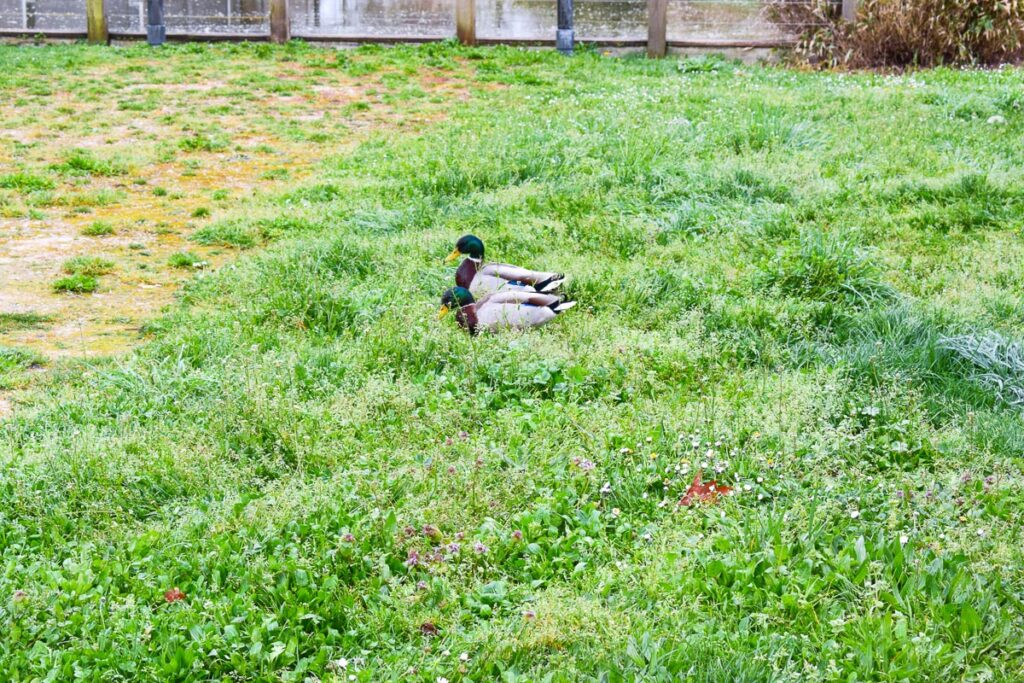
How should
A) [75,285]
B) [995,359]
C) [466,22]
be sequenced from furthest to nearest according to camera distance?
[466,22]
[75,285]
[995,359]

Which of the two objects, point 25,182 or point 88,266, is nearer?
point 88,266

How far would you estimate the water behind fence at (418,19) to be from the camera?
1727 cm

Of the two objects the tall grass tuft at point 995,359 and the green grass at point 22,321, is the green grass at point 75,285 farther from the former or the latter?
the tall grass tuft at point 995,359

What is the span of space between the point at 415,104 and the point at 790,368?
9.01 meters

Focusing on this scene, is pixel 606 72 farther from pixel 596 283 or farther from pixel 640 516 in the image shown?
pixel 640 516

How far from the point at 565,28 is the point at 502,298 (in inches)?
452

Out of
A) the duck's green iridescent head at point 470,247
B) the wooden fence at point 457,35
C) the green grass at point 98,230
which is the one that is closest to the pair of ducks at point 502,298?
the duck's green iridescent head at point 470,247

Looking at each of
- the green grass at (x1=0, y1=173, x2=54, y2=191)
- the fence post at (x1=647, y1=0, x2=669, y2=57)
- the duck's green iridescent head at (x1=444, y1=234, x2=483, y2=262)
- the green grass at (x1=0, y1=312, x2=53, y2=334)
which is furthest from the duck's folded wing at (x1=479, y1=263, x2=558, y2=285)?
the fence post at (x1=647, y1=0, x2=669, y2=57)

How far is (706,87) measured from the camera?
13141mm

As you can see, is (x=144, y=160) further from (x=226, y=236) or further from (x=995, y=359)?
(x=995, y=359)

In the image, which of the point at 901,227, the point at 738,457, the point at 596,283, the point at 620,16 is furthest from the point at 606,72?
the point at 738,457

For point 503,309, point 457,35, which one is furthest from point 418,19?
point 503,309

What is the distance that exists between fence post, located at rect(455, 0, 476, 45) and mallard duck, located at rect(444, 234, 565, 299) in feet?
36.0

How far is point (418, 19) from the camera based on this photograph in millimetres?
19469
